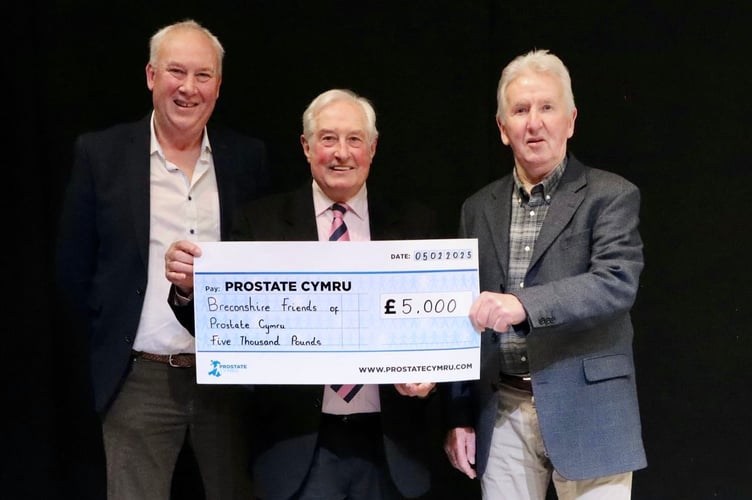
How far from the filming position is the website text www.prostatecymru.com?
204cm

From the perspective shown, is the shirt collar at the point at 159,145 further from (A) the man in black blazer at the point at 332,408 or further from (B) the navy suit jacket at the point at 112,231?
(A) the man in black blazer at the point at 332,408

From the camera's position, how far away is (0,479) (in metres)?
3.08

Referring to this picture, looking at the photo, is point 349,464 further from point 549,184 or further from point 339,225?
point 549,184

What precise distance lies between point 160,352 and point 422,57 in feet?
4.75

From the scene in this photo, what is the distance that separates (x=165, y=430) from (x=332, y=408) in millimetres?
558

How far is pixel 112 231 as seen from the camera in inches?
91.1

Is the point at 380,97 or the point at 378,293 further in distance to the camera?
the point at 380,97

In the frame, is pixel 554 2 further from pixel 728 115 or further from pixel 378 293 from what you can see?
pixel 378 293

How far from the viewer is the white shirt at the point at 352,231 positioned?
2135 mm

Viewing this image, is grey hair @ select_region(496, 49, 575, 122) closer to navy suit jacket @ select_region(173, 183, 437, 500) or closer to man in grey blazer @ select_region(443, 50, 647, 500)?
man in grey blazer @ select_region(443, 50, 647, 500)

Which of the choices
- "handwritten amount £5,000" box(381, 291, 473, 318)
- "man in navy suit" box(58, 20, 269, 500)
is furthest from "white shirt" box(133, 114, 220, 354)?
"handwritten amount £5,000" box(381, 291, 473, 318)

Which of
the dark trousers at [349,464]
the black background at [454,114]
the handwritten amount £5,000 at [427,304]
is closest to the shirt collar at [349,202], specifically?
the handwritten amount £5,000 at [427,304]

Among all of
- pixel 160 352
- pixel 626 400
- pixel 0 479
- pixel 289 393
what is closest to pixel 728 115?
pixel 626 400

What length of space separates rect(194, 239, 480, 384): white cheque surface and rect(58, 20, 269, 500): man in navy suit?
28cm
